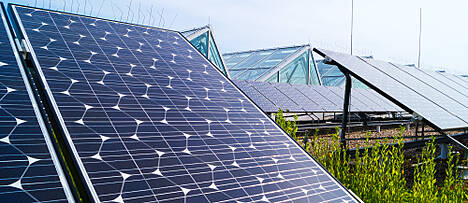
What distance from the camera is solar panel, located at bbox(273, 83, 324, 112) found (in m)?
18.8

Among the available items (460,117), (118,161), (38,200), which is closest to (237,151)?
(118,161)

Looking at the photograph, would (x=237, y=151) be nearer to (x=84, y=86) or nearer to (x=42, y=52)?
(x=84, y=86)

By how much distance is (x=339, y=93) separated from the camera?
83.2ft

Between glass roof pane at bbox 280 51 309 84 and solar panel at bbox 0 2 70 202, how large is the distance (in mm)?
26615

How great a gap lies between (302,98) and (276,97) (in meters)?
2.29

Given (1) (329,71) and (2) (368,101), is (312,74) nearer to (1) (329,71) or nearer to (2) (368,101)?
(1) (329,71)

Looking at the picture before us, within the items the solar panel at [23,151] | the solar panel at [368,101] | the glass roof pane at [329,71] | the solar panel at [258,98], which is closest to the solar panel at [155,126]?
the solar panel at [23,151]

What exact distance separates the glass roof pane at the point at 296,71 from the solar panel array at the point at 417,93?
1470 centimetres

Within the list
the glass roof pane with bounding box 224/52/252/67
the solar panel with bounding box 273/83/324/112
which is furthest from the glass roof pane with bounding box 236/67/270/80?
the solar panel with bounding box 273/83/324/112

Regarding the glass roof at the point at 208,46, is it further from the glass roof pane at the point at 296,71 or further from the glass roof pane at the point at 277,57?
the glass roof pane at the point at 296,71

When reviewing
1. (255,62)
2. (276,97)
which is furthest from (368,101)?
(255,62)

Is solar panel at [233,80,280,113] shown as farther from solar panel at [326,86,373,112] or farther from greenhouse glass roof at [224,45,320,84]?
greenhouse glass roof at [224,45,320,84]

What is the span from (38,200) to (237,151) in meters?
2.69

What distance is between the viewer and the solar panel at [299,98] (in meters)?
18.8
